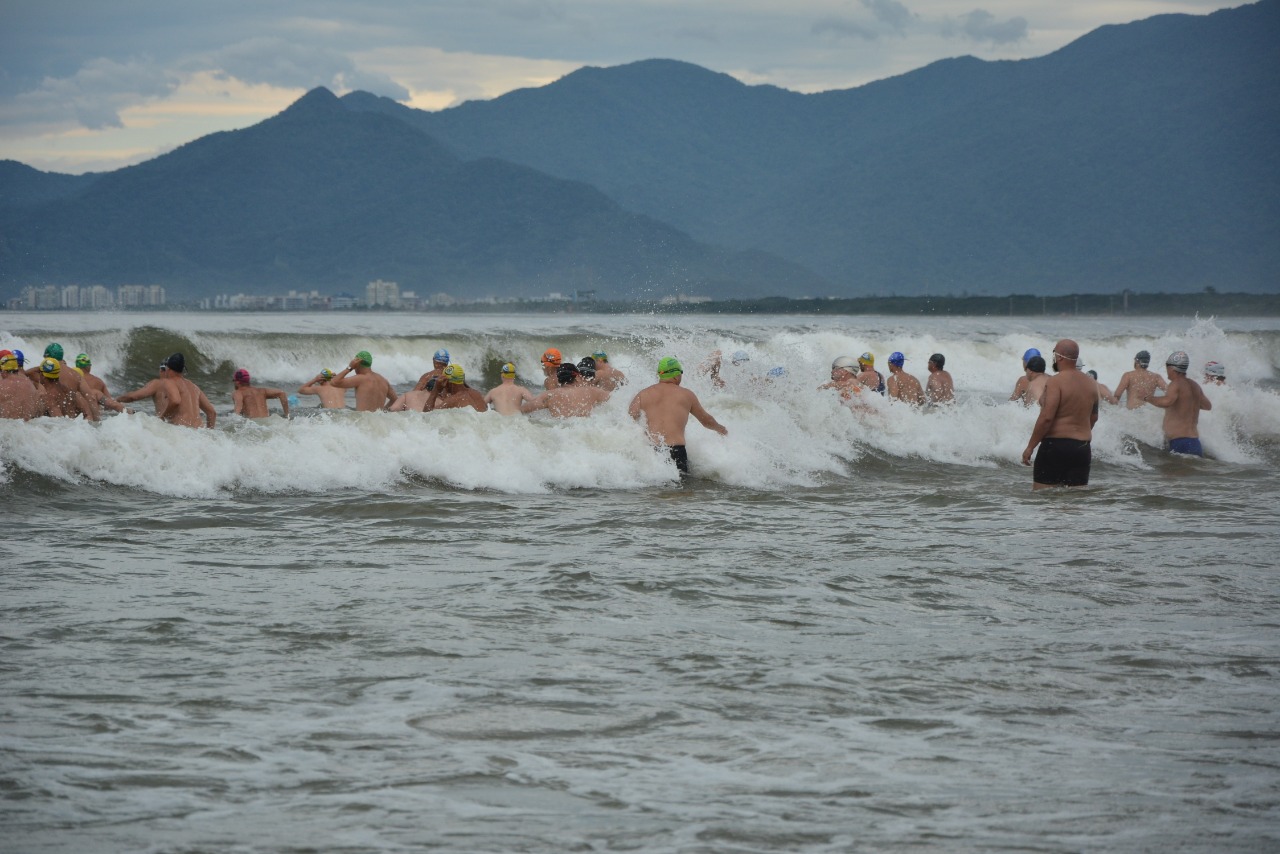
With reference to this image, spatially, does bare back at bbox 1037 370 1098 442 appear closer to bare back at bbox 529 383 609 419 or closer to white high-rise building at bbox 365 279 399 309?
bare back at bbox 529 383 609 419

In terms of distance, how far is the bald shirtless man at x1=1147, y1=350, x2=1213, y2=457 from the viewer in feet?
51.7

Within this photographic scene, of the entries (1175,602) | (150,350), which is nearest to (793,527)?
(1175,602)

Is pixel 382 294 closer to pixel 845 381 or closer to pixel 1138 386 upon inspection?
pixel 845 381

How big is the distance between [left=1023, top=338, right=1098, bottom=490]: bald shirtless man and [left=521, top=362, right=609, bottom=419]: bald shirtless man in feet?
15.9

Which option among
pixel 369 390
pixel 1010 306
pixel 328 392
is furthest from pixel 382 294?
pixel 369 390

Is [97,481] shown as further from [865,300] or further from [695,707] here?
[865,300]

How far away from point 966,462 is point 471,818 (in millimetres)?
12745

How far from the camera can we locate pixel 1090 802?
173 inches

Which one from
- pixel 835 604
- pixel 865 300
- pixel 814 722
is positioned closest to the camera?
pixel 814 722

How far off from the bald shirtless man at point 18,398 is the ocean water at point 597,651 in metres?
0.47

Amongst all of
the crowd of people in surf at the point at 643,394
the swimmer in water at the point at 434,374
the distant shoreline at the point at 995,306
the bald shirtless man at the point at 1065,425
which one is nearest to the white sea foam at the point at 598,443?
the crowd of people in surf at the point at 643,394

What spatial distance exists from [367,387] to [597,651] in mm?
10298

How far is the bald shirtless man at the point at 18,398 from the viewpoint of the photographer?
1203cm

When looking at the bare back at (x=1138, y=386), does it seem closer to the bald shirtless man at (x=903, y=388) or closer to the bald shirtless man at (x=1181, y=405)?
the bald shirtless man at (x=1181, y=405)
